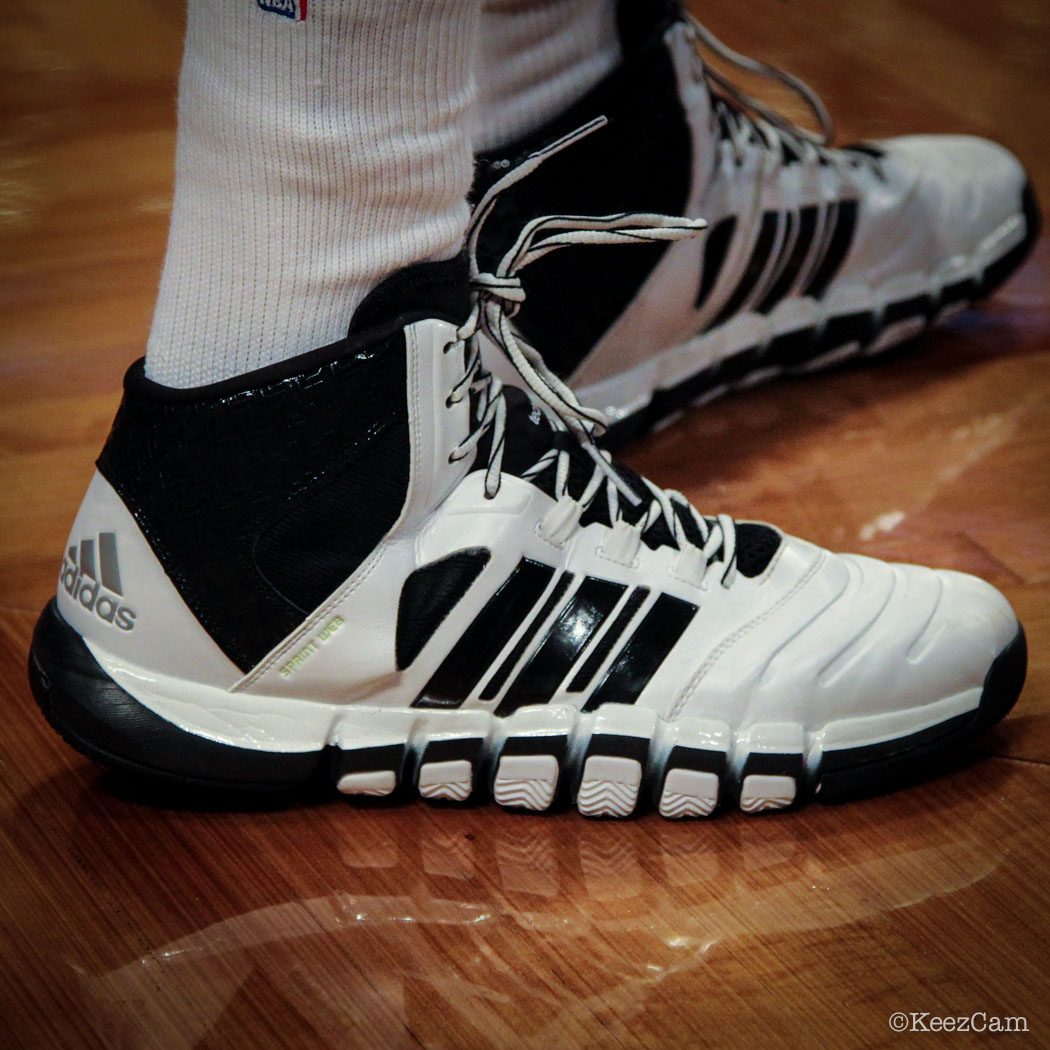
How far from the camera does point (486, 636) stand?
1.92 feet

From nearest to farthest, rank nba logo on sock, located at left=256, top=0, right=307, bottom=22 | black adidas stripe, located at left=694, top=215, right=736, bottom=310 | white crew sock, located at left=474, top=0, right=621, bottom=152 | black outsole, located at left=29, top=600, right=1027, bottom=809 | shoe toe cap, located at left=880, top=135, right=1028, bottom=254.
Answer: nba logo on sock, located at left=256, top=0, right=307, bottom=22, black outsole, located at left=29, top=600, right=1027, bottom=809, white crew sock, located at left=474, top=0, right=621, bottom=152, black adidas stripe, located at left=694, top=215, right=736, bottom=310, shoe toe cap, located at left=880, top=135, right=1028, bottom=254

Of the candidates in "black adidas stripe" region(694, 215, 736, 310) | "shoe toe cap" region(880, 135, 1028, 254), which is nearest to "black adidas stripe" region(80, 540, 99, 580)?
"black adidas stripe" region(694, 215, 736, 310)

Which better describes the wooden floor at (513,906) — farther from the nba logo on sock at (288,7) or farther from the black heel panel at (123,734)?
the nba logo on sock at (288,7)

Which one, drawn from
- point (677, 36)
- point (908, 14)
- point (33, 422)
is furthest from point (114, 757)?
point (908, 14)

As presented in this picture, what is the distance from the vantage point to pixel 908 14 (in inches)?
71.9

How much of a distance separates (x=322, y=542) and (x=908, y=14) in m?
1.61

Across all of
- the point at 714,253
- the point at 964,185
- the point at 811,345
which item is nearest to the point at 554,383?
the point at 714,253

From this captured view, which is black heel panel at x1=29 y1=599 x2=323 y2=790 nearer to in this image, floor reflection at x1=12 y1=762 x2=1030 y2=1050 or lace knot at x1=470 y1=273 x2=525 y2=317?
floor reflection at x1=12 y1=762 x2=1030 y2=1050

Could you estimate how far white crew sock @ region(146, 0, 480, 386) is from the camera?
1.57 ft

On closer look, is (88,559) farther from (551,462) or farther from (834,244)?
(834,244)

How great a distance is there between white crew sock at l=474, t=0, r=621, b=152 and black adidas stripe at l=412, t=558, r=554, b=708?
0.33 meters

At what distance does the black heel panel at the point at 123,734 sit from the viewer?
22.3 inches

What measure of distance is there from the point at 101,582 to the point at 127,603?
0.02 meters

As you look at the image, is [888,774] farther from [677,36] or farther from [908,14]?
[908,14]
